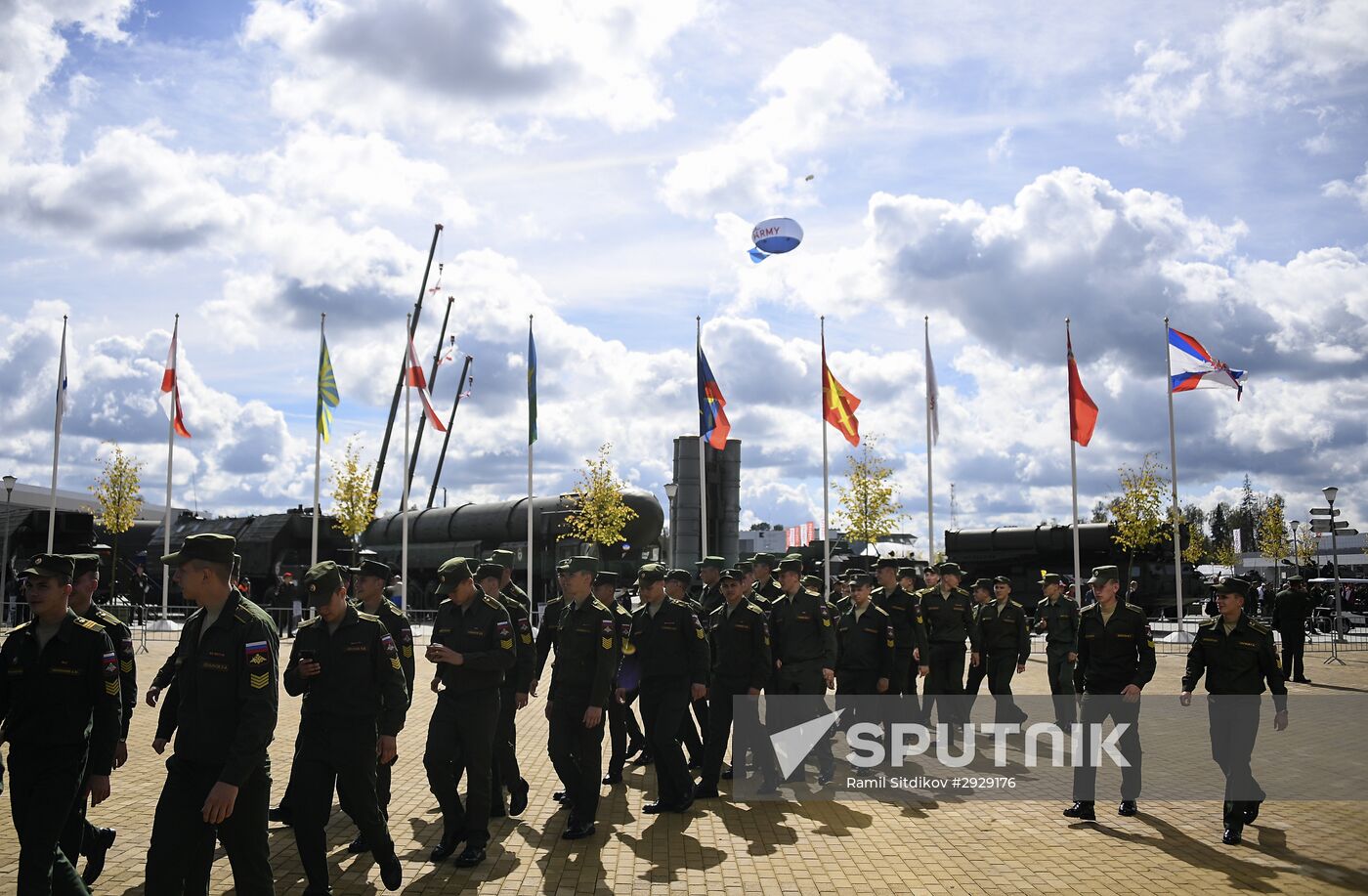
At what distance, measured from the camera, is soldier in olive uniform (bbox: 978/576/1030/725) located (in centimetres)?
1203

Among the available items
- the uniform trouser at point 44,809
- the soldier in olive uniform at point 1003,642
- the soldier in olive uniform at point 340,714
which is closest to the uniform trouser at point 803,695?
the soldier in olive uniform at point 1003,642

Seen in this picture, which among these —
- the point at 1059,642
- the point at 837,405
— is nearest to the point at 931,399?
the point at 837,405

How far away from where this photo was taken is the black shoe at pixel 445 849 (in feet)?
21.8

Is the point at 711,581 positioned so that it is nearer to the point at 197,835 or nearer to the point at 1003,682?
the point at 1003,682

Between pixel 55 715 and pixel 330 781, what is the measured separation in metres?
1.43

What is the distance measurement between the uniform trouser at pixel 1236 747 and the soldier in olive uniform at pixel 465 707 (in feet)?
16.9

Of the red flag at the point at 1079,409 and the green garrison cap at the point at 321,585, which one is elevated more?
the red flag at the point at 1079,409

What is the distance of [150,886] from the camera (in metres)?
4.49

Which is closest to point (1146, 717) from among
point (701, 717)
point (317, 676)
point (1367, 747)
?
point (1367, 747)

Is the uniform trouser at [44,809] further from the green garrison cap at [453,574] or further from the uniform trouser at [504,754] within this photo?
the uniform trouser at [504,754]

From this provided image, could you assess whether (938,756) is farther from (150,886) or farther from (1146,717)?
(150,886)

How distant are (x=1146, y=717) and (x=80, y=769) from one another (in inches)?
485

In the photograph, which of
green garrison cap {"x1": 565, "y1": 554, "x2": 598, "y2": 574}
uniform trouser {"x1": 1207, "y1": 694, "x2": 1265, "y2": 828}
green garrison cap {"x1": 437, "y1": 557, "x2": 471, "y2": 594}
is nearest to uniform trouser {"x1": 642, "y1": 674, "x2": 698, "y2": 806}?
green garrison cap {"x1": 565, "y1": 554, "x2": 598, "y2": 574}

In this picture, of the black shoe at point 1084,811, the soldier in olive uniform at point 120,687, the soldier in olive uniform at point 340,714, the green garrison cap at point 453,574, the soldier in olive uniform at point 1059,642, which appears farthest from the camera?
the soldier in olive uniform at point 1059,642
